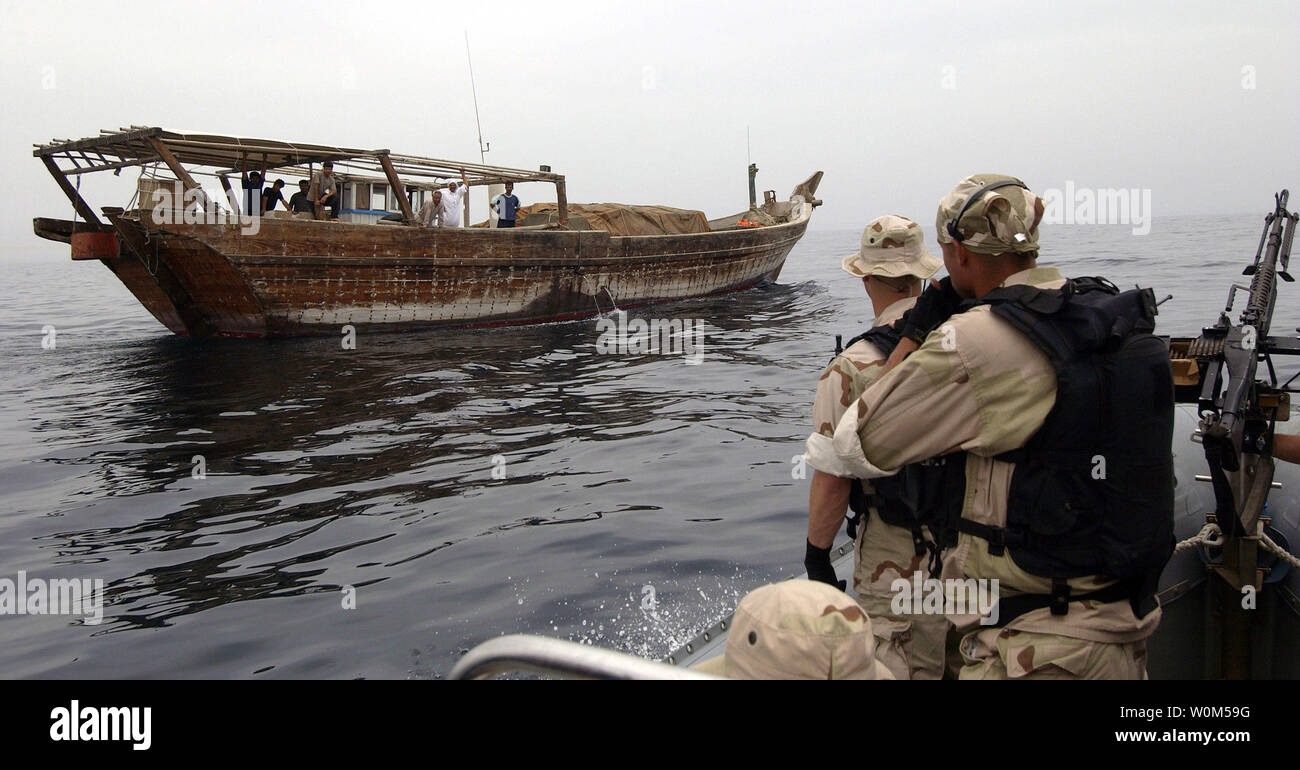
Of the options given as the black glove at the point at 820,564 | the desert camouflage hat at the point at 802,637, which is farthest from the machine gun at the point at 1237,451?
the desert camouflage hat at the point at 802,637

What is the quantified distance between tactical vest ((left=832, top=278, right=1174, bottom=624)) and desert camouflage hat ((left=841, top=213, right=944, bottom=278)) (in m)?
0.86

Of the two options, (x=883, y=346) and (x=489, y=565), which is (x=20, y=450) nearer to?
(x=489, y=565)

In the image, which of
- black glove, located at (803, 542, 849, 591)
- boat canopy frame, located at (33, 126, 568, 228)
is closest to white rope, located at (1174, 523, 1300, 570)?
black glove, located at (803, 542, 849, 591)

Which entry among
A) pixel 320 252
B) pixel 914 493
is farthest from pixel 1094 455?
pixel 320 252

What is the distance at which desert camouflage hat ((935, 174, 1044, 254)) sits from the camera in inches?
93.5

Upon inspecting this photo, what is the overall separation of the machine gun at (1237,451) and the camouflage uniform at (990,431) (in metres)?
1.13

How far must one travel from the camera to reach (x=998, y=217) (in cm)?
238

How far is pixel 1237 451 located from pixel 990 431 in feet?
4.85

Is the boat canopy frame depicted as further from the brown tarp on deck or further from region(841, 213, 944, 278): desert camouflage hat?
region(841, 213, 944, 278): desert camouflage hat

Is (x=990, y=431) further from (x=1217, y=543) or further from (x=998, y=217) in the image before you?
(x=1217, y=543)

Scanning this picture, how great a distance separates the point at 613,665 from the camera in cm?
161
